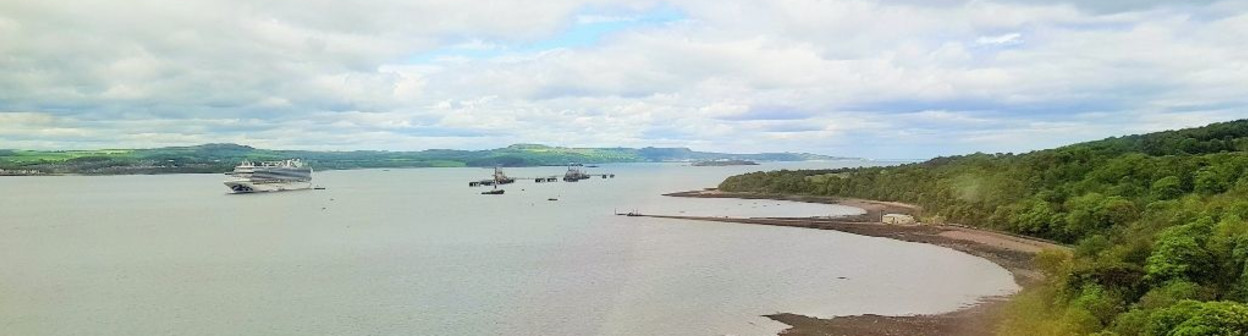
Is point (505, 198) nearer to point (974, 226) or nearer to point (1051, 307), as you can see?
point (974, 226)

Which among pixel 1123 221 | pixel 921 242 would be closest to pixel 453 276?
pixel 921 242

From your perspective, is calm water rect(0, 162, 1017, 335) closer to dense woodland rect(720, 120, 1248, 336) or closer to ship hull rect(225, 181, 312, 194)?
dense woodland rect(720, 120, 1248, 336)

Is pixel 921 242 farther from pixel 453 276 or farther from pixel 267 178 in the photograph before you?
pixel 267 178

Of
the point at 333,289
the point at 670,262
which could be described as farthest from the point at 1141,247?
the point at 333,289

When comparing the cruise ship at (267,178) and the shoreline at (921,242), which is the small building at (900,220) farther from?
the cruise ship at (267,178)

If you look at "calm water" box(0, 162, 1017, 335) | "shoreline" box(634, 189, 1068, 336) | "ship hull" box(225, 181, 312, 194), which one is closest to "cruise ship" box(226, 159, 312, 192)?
"ship hull" box(225, 181, 312, 194)

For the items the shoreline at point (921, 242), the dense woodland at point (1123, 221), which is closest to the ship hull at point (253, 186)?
the shoreline at point (921, 242)

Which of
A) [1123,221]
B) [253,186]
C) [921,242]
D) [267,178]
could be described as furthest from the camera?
[267,178]
